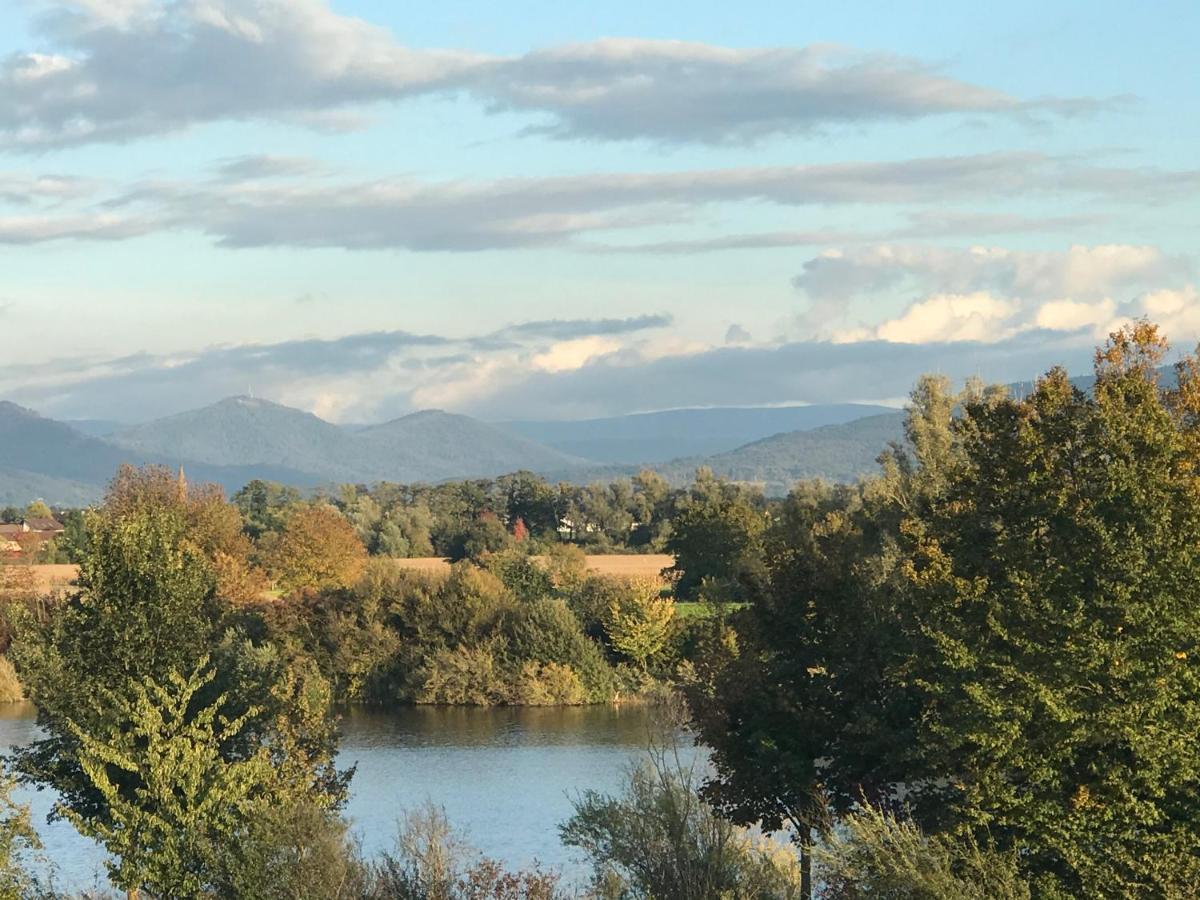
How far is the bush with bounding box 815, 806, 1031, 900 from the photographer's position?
21.9 metres

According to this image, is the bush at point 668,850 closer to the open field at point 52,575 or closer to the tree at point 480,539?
the open field at point 52,575

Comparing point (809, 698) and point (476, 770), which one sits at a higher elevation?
point (809, 698)

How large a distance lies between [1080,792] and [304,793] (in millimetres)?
13134

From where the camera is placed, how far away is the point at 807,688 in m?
27.9

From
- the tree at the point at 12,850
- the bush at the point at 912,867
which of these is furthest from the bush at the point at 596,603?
the bush at the point at 912,867

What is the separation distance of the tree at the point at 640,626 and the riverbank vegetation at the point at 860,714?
3579 centimetres

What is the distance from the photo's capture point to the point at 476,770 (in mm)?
50906

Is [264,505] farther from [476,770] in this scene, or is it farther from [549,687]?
[476,770]

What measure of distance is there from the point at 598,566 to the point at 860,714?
2670 inches

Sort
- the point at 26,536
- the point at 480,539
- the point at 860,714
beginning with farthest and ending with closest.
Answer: the point at 26,536, the point at 480,539, the point at 860,714

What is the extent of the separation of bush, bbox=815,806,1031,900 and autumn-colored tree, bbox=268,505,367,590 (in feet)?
201

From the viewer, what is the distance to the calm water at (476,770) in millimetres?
38438

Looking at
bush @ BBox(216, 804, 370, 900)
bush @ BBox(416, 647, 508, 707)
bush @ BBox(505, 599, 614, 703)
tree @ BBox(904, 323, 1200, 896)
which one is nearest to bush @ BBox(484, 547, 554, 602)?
bush @ BBox(505, 599, 614, 703)

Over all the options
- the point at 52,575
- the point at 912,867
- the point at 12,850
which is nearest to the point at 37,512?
the point at 52,575
